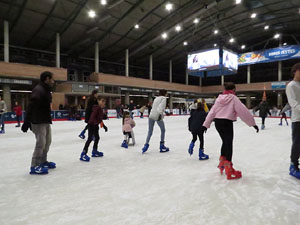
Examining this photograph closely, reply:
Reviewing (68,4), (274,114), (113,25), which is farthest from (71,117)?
(274,114)

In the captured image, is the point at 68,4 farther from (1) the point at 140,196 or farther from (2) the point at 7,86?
(1) the point at 140,196

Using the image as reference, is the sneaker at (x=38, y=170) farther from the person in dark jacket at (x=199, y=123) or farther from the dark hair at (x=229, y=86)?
the dark hair at (x=229, y=86)

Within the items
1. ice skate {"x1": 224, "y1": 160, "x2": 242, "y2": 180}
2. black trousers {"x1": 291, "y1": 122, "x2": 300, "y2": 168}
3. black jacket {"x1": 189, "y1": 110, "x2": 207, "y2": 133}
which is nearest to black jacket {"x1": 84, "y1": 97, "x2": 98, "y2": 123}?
black jacket {"x1": 189, "y1": 110, "x2": 207, "y2": 133}

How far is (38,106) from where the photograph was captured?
2.80 metres

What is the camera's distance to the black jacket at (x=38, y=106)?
2.76 metres

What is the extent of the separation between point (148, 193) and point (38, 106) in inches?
77.9

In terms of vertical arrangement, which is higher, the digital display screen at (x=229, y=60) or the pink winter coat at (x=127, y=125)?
the digital display screen at (x=229, y=60)

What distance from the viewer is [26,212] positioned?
178 centimetres

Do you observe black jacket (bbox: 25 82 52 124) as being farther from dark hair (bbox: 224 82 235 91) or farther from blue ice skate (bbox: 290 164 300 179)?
blue ice skate (bbox: 290 164 300 179)

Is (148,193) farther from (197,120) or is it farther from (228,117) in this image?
(197,120)

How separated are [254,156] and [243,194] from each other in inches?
81.3

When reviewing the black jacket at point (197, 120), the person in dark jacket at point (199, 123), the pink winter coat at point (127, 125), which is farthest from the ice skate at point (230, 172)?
the pink winter coat at point (127, 125)

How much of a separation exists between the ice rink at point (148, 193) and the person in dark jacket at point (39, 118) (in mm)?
209

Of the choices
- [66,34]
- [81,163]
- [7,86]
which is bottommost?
[81,163]
